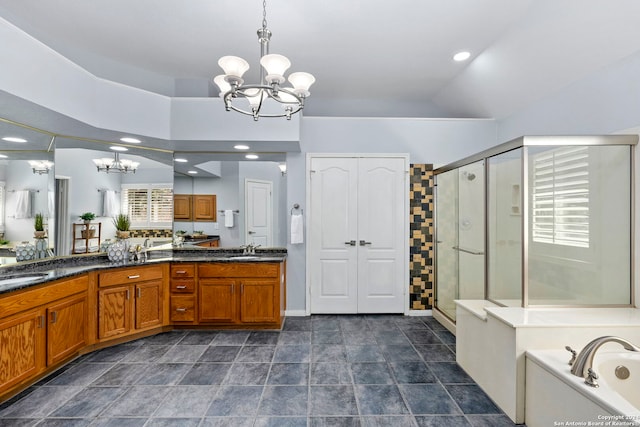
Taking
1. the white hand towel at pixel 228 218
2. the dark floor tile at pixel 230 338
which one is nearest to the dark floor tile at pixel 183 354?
the dark floor tile at pixel 230 338

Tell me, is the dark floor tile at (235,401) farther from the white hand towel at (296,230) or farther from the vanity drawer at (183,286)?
the white hand towel at (296,230)

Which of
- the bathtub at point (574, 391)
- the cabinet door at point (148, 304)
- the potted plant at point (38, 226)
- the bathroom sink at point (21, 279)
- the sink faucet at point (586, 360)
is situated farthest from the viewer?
the cabinet door at point (148, 304)

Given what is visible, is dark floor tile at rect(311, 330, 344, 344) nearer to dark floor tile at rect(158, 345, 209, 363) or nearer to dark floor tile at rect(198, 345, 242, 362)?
dark floor tile at rect(198, 345, 242, 362)

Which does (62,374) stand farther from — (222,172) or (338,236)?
(338,236)

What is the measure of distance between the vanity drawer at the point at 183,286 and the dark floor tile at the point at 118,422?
5.13ft

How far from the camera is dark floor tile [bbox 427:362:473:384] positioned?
2.44m

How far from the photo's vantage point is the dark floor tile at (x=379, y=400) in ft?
6.81

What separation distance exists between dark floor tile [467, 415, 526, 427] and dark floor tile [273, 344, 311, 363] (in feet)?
4.50

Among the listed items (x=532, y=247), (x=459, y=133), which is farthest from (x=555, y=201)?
(x=459, y=133)

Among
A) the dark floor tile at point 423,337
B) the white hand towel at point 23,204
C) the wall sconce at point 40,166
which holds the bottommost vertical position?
the dark floor tile at point 423,337

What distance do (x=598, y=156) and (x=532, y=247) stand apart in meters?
0.88

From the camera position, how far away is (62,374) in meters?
2.54

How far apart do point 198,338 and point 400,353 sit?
6.98 ft

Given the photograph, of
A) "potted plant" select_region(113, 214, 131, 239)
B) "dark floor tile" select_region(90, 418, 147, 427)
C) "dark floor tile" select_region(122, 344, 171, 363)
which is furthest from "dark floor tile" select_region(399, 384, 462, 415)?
"potted plant" select_region(113, 214, 131, 239)
